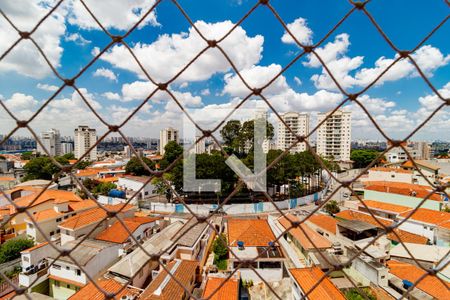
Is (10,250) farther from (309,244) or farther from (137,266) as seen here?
(309,244)

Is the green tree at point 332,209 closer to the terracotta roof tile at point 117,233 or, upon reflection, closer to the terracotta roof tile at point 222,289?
the terracotta roof tile at point 222,289

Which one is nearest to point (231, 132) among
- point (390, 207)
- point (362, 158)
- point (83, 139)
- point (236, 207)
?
point (236, 207)

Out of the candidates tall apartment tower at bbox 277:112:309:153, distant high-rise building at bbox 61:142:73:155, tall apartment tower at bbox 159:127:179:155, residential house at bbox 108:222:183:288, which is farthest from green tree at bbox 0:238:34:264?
distant high-rise building at bbox 61:142:73:155

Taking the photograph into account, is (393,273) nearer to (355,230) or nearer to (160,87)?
(355,230)

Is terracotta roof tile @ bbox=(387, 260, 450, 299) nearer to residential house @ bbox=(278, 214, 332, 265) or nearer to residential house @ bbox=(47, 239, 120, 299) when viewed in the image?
residential house @ bbox=(278, 214, 332, 265)

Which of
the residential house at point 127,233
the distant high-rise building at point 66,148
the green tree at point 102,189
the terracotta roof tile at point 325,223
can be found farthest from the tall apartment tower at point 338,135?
the distant high-rise building at point 66,148
